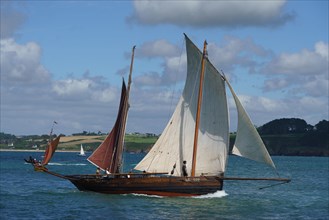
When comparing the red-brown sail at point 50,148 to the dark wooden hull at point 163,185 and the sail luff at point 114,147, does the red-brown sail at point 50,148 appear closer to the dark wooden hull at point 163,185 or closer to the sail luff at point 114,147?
the sail luff at point 114,147

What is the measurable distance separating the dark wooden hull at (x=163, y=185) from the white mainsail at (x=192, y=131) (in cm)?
165

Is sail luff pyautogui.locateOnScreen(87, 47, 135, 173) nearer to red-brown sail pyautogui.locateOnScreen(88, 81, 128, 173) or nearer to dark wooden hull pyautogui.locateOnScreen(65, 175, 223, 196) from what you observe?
red-brown sail pyautogui.locateOnScreen(88, 81, 128, 173)

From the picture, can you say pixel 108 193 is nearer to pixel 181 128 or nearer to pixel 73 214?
pixel 181 128

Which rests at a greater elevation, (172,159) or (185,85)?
(185,85)

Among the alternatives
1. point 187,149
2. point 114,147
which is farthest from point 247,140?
point 114,147

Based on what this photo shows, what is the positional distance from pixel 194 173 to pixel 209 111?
20.0 ft

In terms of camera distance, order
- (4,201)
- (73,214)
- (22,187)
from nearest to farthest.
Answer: (73,214) → (4,201) → (22,187)

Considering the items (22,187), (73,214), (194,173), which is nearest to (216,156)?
(194,173)

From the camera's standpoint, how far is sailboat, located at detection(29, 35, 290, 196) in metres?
65.8

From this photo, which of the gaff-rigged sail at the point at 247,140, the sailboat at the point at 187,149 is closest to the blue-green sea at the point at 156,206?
the sailboat at the point at 187,149

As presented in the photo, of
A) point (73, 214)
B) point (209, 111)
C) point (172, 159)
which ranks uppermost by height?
point (209, 111)

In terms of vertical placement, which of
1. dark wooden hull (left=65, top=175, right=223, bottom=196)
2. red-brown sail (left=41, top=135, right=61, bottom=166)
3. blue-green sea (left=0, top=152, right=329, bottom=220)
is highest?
red-brown sail (left=41, top=135, right=61, bottom=166)

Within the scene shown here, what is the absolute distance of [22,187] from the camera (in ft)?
280

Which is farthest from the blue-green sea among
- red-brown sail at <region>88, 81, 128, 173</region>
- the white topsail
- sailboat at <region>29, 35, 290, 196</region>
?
the white topsail
